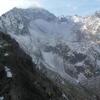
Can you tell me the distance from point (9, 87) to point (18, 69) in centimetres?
1147

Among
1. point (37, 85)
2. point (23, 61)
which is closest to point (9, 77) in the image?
point (37, 85)

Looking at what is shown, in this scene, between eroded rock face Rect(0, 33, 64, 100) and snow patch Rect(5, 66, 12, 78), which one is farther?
snow patch Rect(5, 66, 12, 78)

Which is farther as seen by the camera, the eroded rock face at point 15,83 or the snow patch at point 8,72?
the snow patch at point 8,72

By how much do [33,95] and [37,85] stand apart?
26.1 ft

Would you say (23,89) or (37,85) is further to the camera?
(37,85)

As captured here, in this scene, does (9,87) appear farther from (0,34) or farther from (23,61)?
(0,34)

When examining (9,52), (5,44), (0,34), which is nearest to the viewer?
(9,52)

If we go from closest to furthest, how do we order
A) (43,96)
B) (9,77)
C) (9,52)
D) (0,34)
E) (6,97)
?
→ (6,97) < (9,77) < (43,96) < (9,52) < (0,34)

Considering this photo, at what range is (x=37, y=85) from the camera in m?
97.3

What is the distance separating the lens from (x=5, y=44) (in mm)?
113000

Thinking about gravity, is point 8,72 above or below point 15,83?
above

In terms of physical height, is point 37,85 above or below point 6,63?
below

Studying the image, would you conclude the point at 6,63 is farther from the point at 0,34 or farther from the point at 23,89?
the point at 0,34

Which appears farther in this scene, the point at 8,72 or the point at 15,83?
the point at 8,72
